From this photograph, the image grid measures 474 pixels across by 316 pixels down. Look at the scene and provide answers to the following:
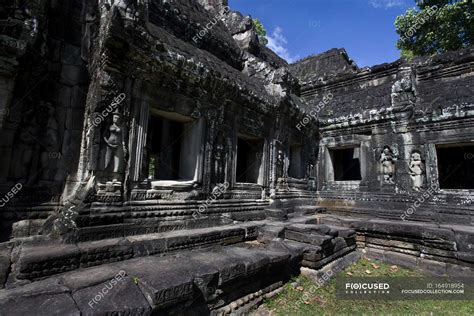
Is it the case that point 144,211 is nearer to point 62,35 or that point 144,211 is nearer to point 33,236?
point 33,236

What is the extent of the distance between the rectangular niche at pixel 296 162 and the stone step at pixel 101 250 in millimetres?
4489

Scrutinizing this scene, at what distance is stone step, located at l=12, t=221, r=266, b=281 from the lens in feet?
9.16

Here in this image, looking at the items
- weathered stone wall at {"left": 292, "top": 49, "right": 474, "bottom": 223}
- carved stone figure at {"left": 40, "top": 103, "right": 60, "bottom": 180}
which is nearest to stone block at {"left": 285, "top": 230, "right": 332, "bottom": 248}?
weathered stone wall at {"left": 292, "top": 49, "right": 474, "bottom": 223}

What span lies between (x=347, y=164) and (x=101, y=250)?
10.8 m

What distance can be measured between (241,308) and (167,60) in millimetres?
4016

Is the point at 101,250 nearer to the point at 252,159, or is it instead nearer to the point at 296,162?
the point at 252,159

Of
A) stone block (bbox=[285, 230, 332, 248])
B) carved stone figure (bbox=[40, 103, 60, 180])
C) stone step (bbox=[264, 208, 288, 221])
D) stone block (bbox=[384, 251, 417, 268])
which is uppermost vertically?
carved stone figure (bbox=[40, 103, 60, 180])

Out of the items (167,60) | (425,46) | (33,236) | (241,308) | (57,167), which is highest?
(425,46)

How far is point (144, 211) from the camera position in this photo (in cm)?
422

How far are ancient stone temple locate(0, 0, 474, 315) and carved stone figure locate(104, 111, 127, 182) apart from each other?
0.06 ft

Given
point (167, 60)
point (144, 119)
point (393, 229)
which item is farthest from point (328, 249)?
point (167, 60)

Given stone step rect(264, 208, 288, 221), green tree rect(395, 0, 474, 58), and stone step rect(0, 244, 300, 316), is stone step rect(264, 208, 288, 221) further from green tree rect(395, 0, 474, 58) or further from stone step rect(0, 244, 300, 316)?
green tree rect(395, 0, 474, 58)

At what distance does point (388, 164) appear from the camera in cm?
803

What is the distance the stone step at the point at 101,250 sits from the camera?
2793mm
